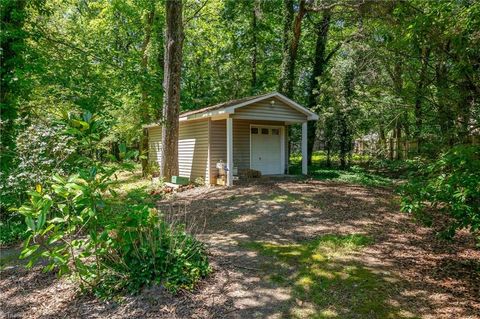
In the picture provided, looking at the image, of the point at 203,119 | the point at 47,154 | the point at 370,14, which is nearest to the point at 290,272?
the point at 47,154

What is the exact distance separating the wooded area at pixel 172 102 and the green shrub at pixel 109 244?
0.02 metres

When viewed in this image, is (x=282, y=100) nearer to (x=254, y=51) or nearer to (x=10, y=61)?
(x=10, y=61)

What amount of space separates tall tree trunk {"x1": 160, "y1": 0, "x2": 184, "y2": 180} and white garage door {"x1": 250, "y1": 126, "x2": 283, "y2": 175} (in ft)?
10.2

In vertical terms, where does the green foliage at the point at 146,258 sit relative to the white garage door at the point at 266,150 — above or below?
below

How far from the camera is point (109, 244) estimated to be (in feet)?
10.9

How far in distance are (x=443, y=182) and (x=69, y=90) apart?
6285mm

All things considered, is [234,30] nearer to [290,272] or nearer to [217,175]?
[217,175]

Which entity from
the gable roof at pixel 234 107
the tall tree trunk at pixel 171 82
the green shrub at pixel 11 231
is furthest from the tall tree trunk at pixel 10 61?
the gable roof at pixel 234 107

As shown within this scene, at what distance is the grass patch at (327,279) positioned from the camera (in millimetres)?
3100

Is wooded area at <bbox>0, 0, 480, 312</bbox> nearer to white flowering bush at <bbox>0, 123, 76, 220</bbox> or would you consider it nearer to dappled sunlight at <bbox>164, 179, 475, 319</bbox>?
white flowering bush at <bbox>0, 123, 76, 220</bbox>

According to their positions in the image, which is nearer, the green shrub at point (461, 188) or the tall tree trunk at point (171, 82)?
the green shrub at point (461, 188)

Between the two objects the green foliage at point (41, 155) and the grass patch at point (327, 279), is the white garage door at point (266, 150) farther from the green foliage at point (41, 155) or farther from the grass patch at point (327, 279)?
the green foliage at point (41, 155)

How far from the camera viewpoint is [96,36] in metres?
16.3

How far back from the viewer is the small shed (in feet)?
34.9
